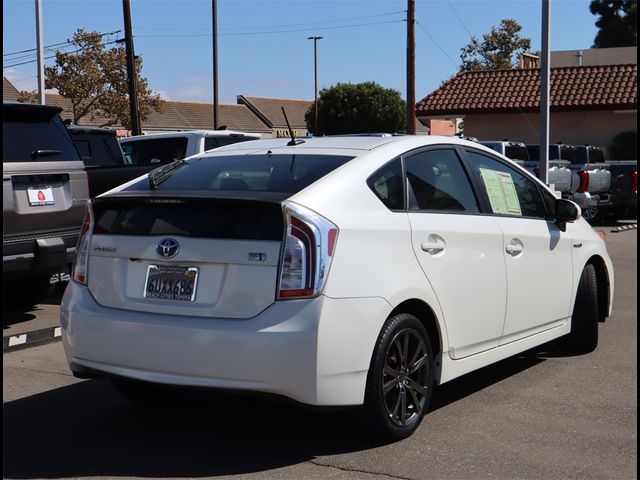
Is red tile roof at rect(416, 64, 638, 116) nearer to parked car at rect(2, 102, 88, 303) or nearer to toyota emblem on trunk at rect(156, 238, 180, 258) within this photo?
parked car at rect(2, 102, 88, 303)

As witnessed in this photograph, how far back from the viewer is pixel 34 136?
822cm

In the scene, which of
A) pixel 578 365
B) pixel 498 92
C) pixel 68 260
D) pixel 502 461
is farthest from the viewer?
pixel 498 92

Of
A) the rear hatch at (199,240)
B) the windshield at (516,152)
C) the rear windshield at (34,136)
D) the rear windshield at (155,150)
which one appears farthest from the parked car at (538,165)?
the rear hatch at (199,240)

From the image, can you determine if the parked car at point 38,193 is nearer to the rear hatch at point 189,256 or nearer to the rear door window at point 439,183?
the rear hatch at point 189,256

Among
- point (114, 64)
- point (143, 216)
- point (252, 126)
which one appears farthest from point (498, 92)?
point (252, 126)

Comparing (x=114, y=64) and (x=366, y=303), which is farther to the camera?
(x=114, y=64)

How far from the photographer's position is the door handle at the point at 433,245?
5.02 m

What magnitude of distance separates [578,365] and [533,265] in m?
1.09

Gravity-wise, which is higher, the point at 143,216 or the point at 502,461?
the point at 143,216

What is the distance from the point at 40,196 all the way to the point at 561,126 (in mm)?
25081

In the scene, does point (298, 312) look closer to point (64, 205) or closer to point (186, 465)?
point (186, 465)

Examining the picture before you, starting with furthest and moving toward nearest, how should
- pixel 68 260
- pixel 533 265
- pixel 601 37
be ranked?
1. pixel 601 37
2. pixel 68 260
3. pixel 533 265

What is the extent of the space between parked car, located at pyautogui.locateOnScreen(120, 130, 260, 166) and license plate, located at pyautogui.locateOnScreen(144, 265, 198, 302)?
7451 millimetres

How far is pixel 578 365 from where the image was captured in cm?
665
